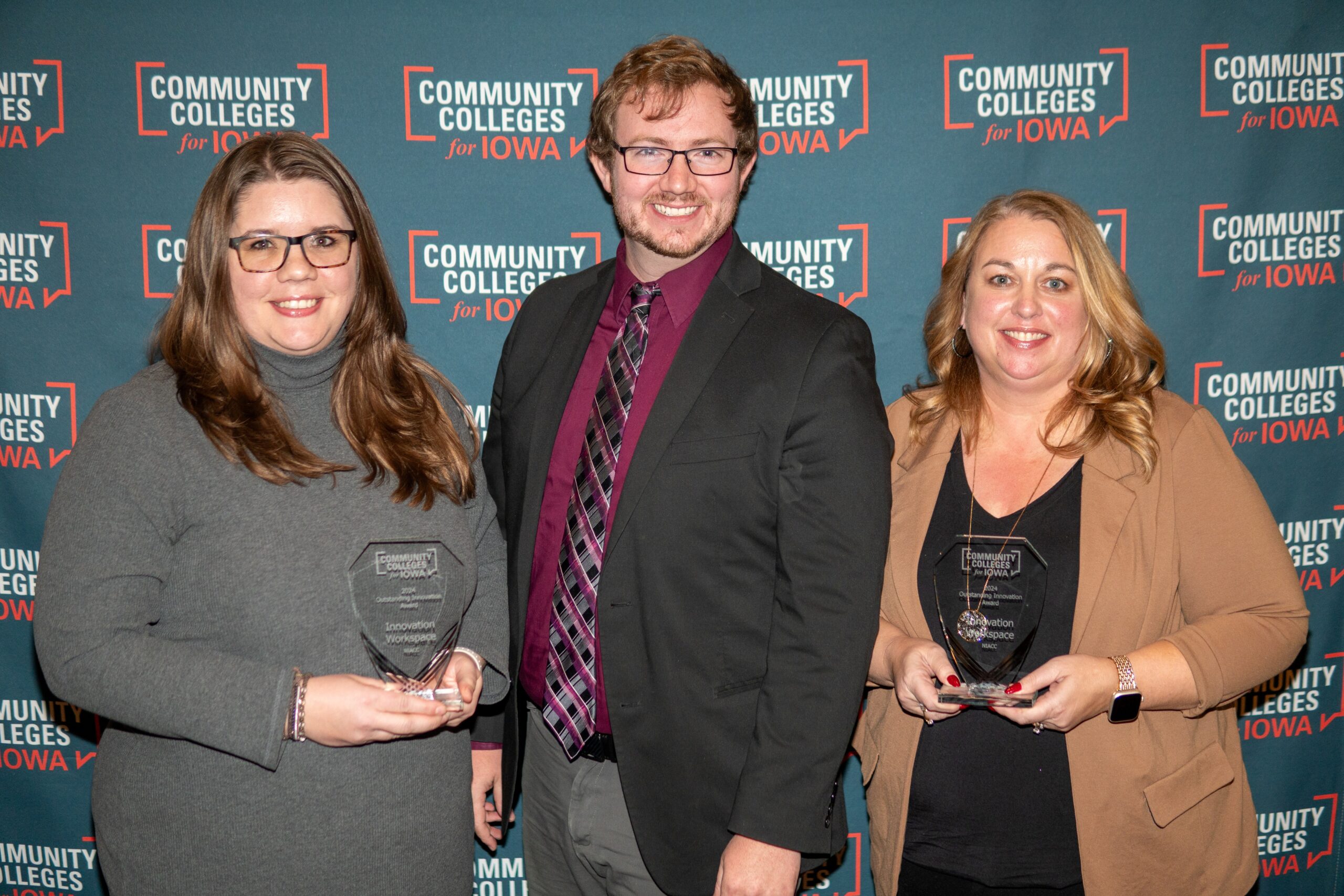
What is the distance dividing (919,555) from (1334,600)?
1596 mm

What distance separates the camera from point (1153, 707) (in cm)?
165

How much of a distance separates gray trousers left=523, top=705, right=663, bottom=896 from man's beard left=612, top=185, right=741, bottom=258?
927mm

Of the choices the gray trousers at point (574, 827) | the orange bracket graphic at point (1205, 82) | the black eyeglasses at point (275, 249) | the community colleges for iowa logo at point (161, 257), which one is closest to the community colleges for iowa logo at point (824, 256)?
the orange bracket graphic at point (1205, 82)

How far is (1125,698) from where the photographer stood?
1.62 metres

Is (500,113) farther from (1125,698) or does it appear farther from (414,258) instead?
(1125,698)

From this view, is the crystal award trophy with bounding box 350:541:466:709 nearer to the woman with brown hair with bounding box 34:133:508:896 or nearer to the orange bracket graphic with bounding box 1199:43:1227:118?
the woman with brown hair with bounding box 34:133:508:896

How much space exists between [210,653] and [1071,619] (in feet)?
4.67

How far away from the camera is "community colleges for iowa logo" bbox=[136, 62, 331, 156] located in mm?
2393

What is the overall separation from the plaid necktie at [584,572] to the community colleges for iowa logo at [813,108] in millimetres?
934

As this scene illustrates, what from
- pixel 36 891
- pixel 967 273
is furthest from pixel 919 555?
pixel 36 891

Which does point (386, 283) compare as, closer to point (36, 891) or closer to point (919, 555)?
point (919, 555)

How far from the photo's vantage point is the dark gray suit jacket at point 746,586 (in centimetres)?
Answer: 160

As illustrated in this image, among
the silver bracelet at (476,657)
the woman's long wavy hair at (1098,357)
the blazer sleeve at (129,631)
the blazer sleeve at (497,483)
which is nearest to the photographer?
the blazer sleeve at (129,631)

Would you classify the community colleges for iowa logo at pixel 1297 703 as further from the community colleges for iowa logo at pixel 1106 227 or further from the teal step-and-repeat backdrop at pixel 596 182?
the community colleges for iowa logo at pixel 1106 227
